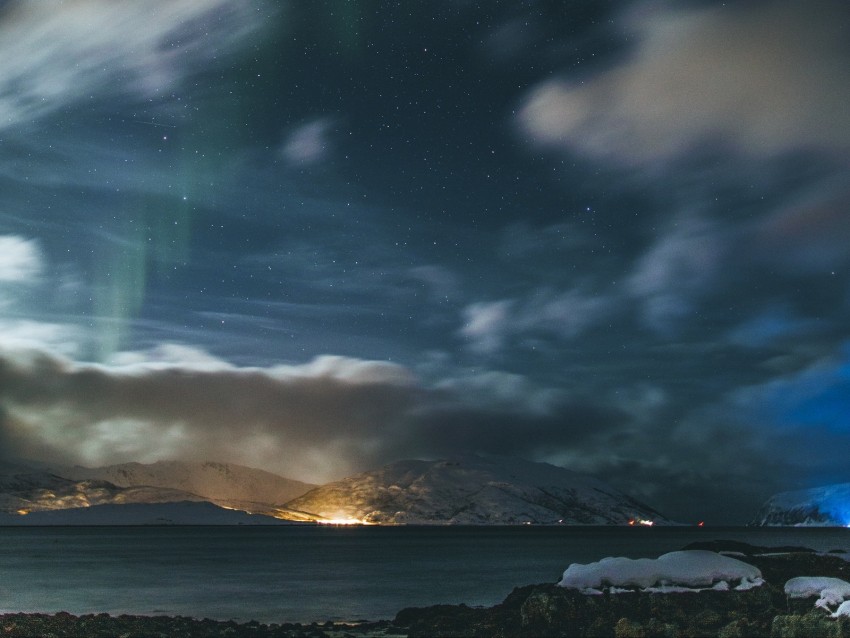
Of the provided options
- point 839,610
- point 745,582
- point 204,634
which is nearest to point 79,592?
point 204,634

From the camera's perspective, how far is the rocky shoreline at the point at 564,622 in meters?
32.1

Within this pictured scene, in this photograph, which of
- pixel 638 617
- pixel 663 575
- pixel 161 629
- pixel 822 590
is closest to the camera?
pixel 638 617

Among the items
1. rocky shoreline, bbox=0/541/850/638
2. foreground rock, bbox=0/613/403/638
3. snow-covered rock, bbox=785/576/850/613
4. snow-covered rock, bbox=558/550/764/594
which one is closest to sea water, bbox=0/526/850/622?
foreground rock, bbox=0/613/403/638

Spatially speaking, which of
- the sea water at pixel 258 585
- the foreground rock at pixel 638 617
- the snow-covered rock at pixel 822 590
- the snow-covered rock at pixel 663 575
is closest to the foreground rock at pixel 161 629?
the foreground rock at pixel 638 617

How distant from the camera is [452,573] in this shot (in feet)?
333

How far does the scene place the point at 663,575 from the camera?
143 ft

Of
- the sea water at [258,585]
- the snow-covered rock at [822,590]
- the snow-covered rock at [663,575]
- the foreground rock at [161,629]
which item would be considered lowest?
the sea water at [258,585]

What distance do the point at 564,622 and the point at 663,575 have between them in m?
10.1

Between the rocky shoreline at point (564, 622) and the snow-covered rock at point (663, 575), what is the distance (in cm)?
93

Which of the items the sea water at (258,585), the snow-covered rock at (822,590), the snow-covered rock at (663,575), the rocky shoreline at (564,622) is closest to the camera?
the rocky shoreline at (564,622)

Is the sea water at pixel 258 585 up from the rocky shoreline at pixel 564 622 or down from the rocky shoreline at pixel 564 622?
A: down

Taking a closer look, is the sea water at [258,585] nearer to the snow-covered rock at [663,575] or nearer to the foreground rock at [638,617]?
the foreground rock at [638,617]

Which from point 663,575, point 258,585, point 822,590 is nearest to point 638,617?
point 663,575

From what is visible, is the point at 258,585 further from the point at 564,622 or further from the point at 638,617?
the point at 638,617
